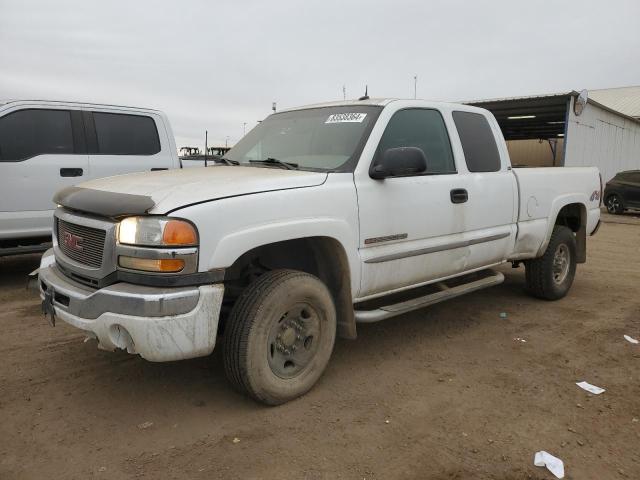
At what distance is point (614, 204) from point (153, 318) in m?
17.9

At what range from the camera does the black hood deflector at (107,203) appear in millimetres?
2711

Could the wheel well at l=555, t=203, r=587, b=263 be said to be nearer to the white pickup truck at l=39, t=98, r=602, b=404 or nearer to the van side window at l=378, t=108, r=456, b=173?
the white pickup truck at l=39, t=98, r=602, b=404

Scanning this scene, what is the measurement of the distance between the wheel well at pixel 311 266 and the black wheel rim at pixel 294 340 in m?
0.28

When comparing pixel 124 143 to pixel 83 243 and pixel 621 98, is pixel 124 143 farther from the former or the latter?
pixel 621 98

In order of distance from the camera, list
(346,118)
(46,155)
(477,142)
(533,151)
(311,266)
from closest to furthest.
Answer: (311,266) → (346,118) → (477,142) → (46,155) → (533,151)

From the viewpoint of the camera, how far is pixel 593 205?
5902 millimetres

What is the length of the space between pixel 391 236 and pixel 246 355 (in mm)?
1345

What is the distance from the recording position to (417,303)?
394cm

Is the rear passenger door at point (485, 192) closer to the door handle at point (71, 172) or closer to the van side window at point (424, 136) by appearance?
the van side window at point (424, 136)

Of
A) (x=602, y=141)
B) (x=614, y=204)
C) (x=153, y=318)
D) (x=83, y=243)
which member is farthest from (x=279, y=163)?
(x=602, y=141)

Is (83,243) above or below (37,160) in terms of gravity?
below

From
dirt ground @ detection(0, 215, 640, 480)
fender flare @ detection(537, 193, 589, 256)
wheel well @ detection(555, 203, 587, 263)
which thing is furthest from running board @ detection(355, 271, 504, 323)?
wheel well @ detection(555, 203, 587, 263)

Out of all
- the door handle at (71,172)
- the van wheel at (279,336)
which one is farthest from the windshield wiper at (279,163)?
the door handle at (71,172)

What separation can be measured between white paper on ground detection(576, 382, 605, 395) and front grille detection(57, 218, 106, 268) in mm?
3153
